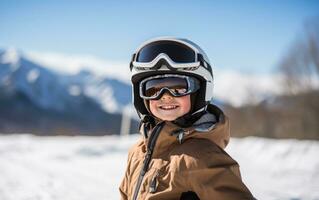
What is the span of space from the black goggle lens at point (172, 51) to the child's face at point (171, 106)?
0.24m

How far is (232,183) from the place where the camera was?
1729mm

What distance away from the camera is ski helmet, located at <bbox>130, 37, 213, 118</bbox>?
7.32 ft

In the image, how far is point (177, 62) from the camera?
2.23 metres

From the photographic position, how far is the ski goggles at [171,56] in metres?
2.23

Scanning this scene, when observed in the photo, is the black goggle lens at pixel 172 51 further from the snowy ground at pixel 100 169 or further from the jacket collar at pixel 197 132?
the snowy ground at pixel 100 169

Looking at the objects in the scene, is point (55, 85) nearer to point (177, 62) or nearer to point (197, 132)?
point (177, 62)

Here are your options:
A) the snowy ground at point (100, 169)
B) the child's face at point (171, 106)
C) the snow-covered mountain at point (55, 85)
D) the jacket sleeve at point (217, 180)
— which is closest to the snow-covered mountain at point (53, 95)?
the snow-covered mountain at point (55, 85)

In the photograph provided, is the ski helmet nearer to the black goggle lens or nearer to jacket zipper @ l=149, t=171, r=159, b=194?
the black goggle lens

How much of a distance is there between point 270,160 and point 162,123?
20.5 ft

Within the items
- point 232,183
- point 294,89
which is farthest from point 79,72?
point 232,183

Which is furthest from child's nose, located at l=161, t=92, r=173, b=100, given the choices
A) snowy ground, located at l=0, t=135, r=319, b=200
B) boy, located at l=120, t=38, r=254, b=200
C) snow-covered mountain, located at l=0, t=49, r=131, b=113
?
snow-covered mountain, located at l=0, t=49, r=131, b=113

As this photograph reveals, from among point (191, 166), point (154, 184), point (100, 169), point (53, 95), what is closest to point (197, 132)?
point (191, 166)

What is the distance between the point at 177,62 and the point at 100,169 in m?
5.56

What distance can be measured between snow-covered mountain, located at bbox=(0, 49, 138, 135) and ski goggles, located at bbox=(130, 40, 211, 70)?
2852 inches
